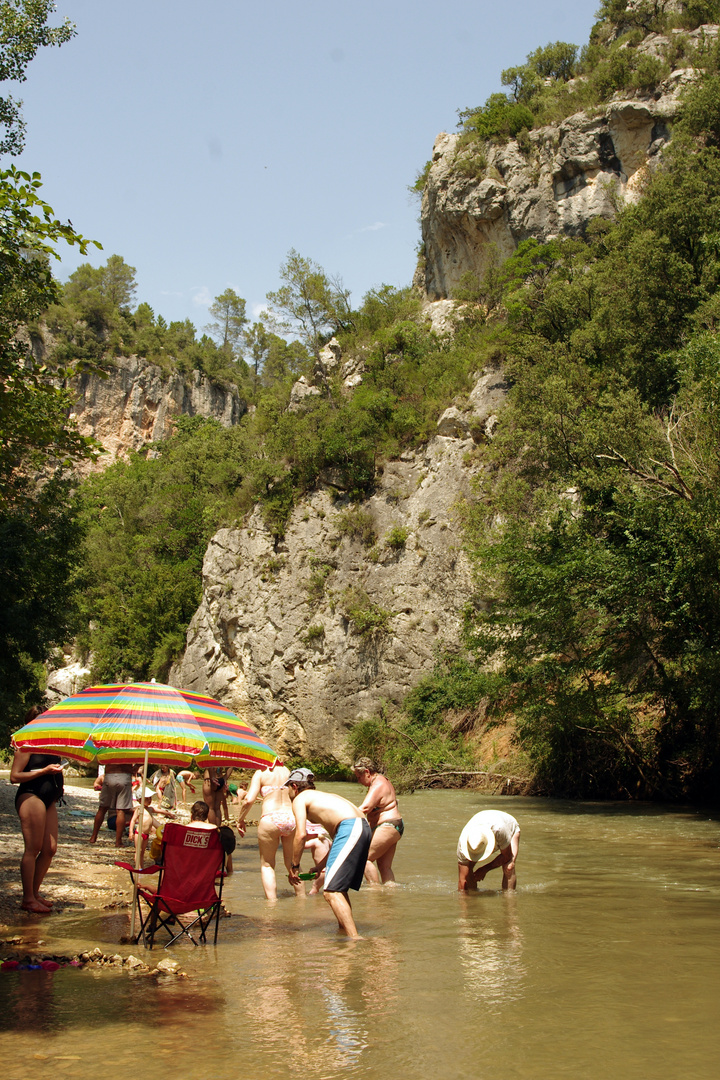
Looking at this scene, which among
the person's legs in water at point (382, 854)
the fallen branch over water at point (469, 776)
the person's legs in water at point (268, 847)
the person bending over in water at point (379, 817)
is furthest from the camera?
the fallen branch over water at point (469, 776)

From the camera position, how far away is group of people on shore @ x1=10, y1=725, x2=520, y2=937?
23.0ft

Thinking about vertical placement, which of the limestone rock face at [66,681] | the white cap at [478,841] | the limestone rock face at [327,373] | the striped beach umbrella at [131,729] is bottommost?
the white cap at [478,841]

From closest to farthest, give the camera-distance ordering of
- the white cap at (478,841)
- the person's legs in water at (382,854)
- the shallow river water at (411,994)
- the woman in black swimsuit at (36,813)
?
the shallow river water at (411,994) < the woman in black swimsuit at (36,813) < the white cap at (478,841) < the person's legs in water at (382,854)

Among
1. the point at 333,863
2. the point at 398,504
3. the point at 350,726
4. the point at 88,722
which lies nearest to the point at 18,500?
the point at 88,722

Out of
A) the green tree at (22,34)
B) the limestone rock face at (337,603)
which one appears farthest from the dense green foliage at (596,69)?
the green tree at (22,34)

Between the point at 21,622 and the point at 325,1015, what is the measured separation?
1032 centimetres

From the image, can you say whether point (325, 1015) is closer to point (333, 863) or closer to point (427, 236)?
point (333, 863)

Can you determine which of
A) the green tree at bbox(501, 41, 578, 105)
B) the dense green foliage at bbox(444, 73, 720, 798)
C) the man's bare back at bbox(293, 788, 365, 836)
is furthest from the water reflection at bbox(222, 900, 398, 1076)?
the green tree at bbox(501, 41, 578, 105)

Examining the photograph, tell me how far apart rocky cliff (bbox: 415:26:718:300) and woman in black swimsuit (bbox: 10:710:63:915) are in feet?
107

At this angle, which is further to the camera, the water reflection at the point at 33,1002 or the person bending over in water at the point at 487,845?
the person bending over in water at the point at 487,845

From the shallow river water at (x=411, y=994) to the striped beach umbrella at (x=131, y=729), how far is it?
1.52 m

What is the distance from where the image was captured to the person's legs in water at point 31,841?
7492 mm

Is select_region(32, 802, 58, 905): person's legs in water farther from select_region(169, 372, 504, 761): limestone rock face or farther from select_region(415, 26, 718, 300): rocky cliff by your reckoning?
select_region(415, 26, 718, 300): rocky cliff

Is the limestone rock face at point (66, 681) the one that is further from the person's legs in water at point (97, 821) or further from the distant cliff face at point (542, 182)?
the person's legs in water at point (97, 821)
